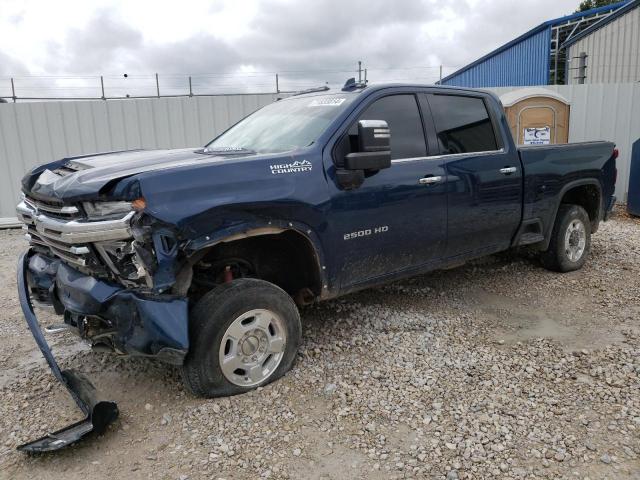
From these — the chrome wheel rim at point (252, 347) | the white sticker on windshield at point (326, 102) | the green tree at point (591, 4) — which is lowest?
the chrome wheel rim at point (252, 347)

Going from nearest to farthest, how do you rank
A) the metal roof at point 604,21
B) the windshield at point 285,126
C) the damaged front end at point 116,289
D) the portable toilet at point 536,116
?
1. the damaged front end at point 116,289
2. the windshield at point 285,126
3. the portable toilet at point 536,116
4. the metal roof at point 604,21

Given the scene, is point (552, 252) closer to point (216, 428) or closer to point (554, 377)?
point (554, 377)

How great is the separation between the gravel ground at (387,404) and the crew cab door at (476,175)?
69 centimetres

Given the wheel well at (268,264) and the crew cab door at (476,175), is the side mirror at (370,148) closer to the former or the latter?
the wheel well at (268,264)

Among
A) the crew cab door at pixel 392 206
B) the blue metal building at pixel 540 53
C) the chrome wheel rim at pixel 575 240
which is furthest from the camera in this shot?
the blue metal building at pixel 540 53

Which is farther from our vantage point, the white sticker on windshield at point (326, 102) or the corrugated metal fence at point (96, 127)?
the corrugated metal fence at point (96, 127)

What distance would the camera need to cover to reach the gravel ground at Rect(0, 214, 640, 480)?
2592 millimetres

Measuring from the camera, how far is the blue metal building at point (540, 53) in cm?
1972

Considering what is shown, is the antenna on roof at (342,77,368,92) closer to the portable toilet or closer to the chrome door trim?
the chrome door trim

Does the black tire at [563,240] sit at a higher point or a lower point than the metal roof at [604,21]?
lower

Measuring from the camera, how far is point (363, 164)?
338cm

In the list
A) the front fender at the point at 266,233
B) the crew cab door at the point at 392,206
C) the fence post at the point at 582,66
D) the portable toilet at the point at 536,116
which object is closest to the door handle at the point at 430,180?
the crew cab door at the point at 392,206

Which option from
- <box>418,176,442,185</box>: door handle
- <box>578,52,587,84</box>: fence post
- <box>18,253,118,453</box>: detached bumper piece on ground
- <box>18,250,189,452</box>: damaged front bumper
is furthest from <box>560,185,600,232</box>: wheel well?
<box>578,52,587,84</box>: fence post

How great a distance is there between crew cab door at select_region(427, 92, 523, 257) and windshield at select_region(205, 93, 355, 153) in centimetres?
95
